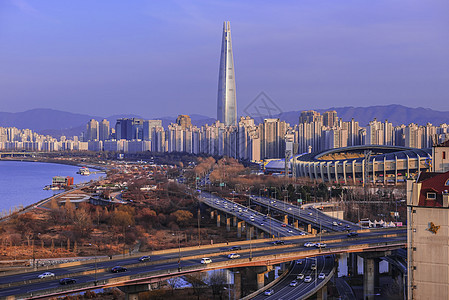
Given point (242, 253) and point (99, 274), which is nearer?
point (99, 274)

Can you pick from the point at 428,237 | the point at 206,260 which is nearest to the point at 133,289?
the point at 206,260

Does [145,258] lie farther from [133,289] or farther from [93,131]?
[93,131]

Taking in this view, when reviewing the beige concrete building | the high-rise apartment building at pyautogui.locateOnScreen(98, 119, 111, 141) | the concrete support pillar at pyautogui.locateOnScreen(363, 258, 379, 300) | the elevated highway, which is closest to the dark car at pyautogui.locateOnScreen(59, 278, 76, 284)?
the elevated highway

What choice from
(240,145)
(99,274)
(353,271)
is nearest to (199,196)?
(353,271)

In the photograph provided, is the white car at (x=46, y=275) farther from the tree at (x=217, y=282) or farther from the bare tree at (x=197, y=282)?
the tree at (x=217, y=282)

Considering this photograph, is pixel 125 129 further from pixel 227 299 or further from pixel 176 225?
pixel 227 299

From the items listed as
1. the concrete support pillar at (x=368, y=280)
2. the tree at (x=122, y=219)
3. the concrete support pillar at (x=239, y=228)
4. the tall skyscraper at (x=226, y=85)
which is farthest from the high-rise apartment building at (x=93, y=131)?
the concrete support pillar at (x=368, y=280)
